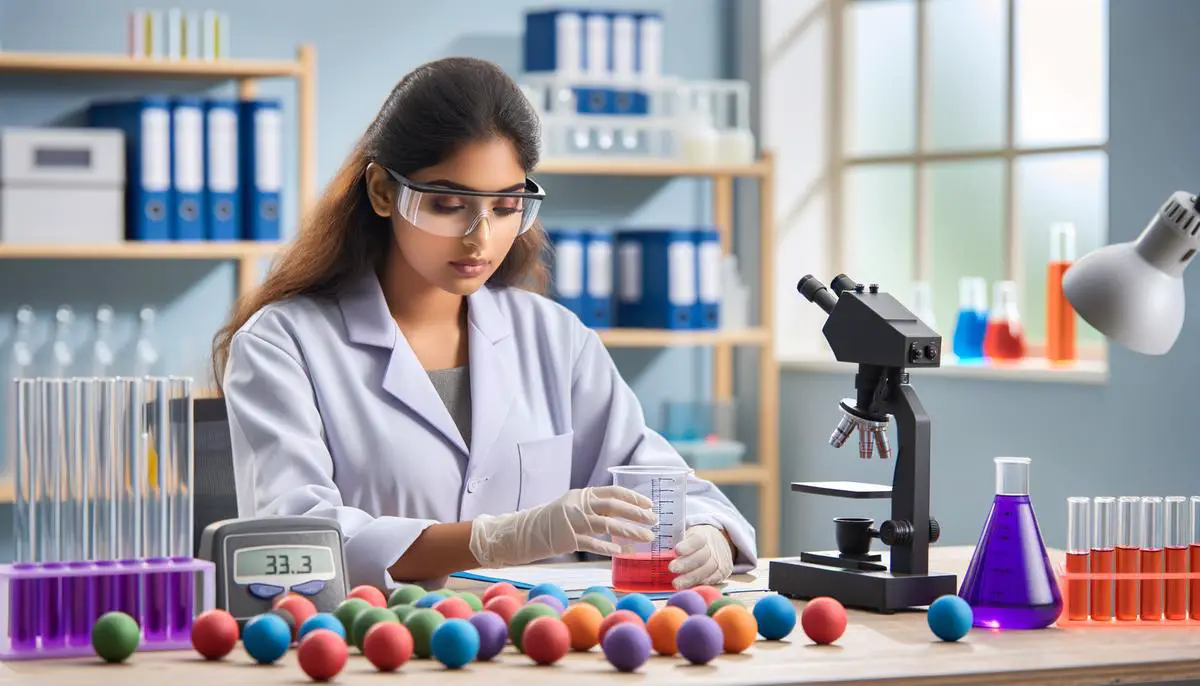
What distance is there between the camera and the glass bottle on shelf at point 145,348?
402cm

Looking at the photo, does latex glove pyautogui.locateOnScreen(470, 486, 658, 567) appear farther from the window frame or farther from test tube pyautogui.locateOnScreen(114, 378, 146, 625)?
the window frame

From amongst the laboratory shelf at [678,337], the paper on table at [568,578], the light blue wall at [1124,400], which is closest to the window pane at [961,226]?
the light blue wall at [1124,400]

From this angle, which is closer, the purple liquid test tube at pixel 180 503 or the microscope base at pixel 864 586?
the purple liquid test tube at pixel 180 503

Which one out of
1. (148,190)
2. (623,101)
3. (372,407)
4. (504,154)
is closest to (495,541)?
(372,407)

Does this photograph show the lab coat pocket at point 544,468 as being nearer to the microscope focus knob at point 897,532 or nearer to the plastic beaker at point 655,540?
the plastic beaker at point 655,540

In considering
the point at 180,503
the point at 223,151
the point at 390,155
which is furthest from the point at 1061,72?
the point at 180,503

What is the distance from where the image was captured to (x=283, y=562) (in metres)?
1.58

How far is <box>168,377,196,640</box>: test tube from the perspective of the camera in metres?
1.50

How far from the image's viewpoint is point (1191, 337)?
10.7ft

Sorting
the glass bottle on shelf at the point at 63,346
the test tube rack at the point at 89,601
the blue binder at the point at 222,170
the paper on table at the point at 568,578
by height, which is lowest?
the paper on table at the point at 568,578

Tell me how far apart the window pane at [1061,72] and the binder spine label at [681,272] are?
2.87ft

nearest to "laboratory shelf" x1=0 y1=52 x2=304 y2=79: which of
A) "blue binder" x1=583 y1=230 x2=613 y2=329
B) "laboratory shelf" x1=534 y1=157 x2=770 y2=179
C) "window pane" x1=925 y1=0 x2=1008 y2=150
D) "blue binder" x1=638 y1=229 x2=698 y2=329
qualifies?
"laboratory shelf" x1=534 y1=157 x2=770 y2=179

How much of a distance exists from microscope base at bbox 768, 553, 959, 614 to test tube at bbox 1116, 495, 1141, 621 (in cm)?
18

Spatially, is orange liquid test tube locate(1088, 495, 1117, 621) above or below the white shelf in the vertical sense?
below
